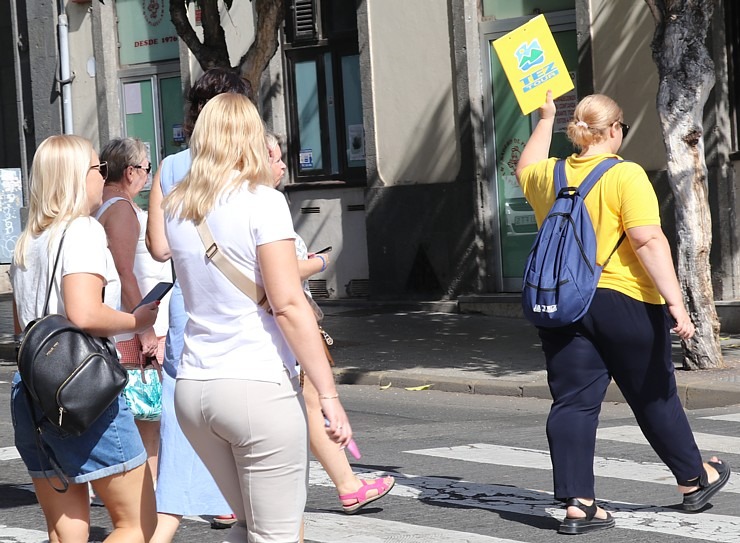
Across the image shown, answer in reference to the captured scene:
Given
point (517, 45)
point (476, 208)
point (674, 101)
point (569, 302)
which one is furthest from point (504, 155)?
point (569, 302)

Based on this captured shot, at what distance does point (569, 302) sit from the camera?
17.6 ft

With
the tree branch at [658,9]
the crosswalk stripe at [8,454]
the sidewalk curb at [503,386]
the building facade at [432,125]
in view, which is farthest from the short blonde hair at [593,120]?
the building facade at [432,125]

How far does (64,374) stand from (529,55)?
10.2 ft

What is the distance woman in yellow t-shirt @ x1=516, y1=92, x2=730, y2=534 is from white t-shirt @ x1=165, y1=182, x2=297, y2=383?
2.08 metres

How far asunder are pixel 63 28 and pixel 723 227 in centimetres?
920

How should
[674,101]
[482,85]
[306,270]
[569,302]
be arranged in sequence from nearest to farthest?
[306,270], [569,302], [674,101], [482,85]

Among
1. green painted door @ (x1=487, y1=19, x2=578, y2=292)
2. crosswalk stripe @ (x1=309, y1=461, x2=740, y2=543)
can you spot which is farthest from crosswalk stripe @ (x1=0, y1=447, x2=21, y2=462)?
green painted door @ (x1=487, y1=19, x2=578, y2=292)

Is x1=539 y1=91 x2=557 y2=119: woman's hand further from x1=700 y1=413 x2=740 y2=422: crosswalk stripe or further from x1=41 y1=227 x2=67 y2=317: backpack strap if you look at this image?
x1=700 y1=413 x2=740 y2=422: crosswalk stripe

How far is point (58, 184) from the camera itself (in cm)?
436

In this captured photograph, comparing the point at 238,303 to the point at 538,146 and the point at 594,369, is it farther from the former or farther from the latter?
the point at 538,146

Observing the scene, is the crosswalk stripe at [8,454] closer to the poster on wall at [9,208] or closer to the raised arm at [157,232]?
the raised arm at [157,232]

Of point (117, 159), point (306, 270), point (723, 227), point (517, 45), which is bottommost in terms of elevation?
point (723, 227)

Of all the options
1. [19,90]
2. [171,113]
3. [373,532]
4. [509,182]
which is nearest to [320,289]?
[509,182]

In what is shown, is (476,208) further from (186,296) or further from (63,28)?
(186,296)
